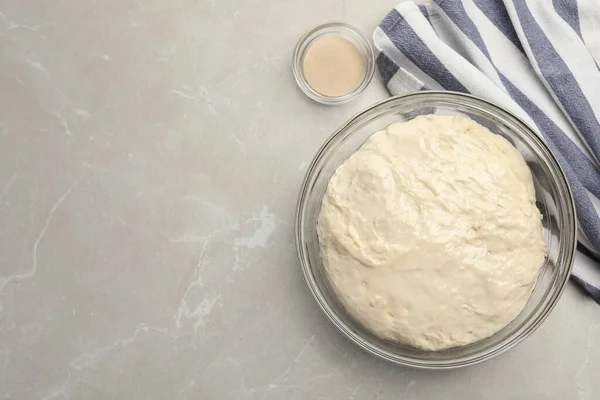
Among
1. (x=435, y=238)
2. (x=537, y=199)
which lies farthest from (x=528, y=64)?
(x=435, y=238)

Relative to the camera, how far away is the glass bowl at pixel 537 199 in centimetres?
115

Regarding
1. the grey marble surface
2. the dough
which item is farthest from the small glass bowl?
the dough

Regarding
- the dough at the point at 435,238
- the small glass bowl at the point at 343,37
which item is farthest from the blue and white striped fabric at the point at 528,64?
the dough at the point at 435,238

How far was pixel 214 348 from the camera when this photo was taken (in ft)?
4.21

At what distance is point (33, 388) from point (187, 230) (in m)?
0.44

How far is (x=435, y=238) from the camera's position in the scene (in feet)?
3.44

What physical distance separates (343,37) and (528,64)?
1.20 feet

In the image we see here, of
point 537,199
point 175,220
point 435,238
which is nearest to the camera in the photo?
point 435,238

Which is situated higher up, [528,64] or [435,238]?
[528,64]

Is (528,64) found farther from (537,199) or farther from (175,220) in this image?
(175,220)

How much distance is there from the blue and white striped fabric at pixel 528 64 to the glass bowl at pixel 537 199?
47mm

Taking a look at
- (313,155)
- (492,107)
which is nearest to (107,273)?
(313,155)

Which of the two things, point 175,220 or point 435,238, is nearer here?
point 435,238

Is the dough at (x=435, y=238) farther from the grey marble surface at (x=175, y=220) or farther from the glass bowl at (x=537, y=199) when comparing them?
the grey marble surface at (x=175, y=220)
